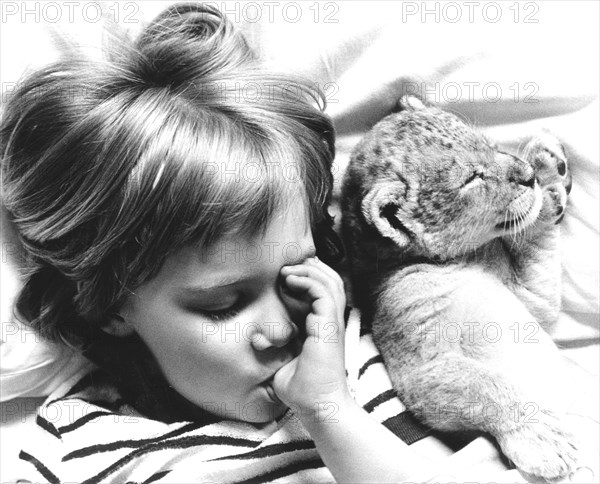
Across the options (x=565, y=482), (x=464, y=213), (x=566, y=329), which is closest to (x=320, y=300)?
(x=464, y=213)

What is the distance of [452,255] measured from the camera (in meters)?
1.67

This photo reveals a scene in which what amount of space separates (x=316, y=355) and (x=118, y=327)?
1.38 ft

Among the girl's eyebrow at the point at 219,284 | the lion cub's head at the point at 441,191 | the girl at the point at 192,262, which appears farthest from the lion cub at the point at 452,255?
the girl's eyebrow at the point at 219,284

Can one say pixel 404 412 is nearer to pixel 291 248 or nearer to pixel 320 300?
pixel 320 300

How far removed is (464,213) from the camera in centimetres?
163

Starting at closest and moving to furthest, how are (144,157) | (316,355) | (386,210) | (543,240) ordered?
1. (144,157)
2. (316,355)
3. (386,210)
4. (543,240)

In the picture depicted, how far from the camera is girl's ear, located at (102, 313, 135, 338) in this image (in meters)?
1.49

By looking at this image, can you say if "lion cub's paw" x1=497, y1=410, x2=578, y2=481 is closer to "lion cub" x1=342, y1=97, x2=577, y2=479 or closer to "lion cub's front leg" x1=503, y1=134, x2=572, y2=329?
"lion cub" x1=342, y1=97, x2=577, y2=479

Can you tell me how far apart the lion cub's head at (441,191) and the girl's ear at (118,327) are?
55 cm

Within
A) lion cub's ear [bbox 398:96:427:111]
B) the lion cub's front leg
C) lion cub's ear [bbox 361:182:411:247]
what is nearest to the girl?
lion cub's ear [bbox 361:182:411:247]

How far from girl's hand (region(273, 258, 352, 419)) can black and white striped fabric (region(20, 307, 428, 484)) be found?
0.46 ft

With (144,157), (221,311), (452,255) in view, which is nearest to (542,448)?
(452,255)

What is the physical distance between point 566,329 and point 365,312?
537 mm

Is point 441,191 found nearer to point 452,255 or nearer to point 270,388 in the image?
point 452,255
